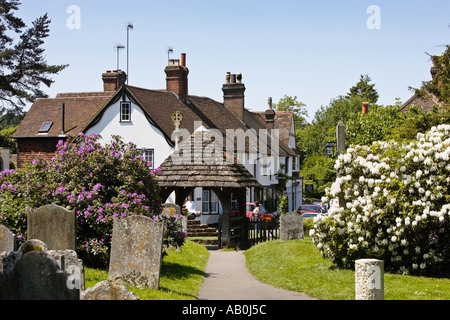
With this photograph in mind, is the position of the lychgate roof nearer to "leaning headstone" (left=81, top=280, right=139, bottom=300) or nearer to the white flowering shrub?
the white flowering shrub

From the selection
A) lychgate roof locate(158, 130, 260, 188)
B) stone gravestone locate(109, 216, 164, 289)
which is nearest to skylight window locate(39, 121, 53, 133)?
lychgate roof locate(158, 130, 260, 188)

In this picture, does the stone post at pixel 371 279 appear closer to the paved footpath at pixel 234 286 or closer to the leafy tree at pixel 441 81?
the paved footpath at pixel 234 286

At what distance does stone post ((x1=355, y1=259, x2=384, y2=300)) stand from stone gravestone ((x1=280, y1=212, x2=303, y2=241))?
1175 cm

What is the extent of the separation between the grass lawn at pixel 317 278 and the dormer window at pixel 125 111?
18.4m

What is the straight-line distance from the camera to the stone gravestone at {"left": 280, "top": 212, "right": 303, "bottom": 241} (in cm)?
2244

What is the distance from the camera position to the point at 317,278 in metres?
15.0

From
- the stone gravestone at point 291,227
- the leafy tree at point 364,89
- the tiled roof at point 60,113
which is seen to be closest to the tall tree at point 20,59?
the tiled roof at point 60,113

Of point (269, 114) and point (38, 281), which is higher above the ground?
point (269, 114)

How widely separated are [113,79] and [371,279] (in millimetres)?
36073

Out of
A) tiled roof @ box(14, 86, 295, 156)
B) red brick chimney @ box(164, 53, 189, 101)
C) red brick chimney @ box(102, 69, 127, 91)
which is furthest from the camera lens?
red brick chimney @ box(102, 69, 127, 91)

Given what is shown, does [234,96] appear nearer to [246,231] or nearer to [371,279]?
[246,231]

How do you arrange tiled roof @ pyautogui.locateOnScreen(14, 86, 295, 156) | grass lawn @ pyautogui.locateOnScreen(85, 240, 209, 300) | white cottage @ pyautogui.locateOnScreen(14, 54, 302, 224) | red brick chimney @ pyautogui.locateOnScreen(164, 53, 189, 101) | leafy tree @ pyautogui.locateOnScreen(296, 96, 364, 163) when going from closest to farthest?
1. grass lawn @ pyautogui.locateOnScreen(85, 240, 209, 300)
2. white cottage @ pyautogui.locateOnScreen(14, 54, 302, 224)
3. tiled roof @ pyautogui.locateOnScreen(14, 86, 295, 156)
4. red brick chimney @ pyautogui.locateOnScreen(164, 53, 189, 101)
5. leafy tree @ pyautogui.locateOnScreen(296, 96, 364, 163)

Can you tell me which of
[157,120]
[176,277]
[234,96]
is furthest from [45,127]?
[176,277]

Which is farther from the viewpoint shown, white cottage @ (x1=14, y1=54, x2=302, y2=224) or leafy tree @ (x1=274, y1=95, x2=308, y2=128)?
leafy tree @ (x1=274, y1=95, x2=308, y2=128)
